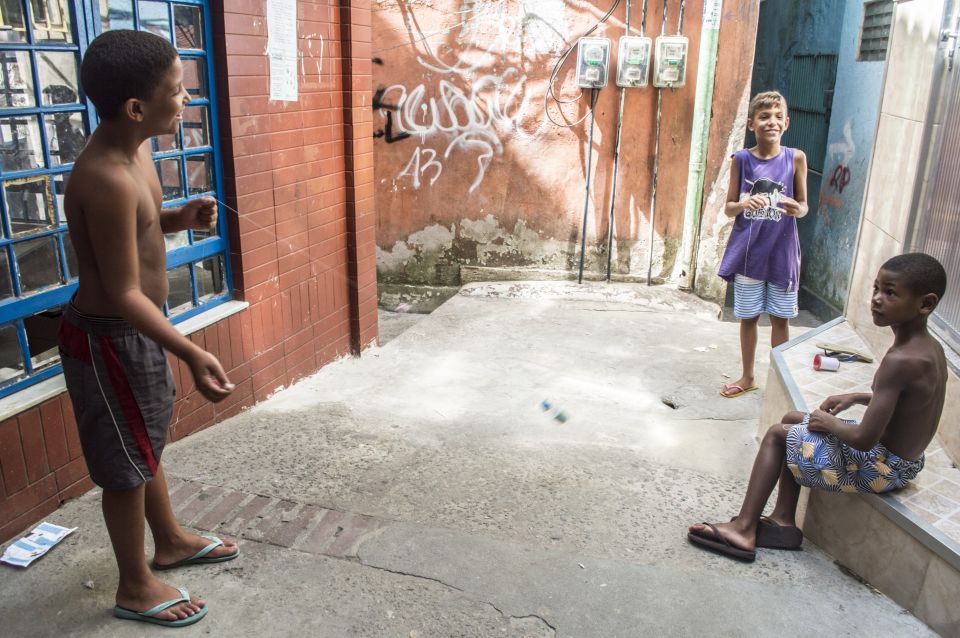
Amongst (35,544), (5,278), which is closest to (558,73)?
(5,278)

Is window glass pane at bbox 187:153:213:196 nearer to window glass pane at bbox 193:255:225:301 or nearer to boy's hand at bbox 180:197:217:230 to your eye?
window glass pane at bbox 193:255:225:301

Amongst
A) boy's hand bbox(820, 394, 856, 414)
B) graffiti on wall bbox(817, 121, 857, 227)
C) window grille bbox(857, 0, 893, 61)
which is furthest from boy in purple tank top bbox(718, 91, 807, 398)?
graffiti on wall bbox(817, 121, 857, 227)

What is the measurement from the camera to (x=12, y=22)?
289 cm

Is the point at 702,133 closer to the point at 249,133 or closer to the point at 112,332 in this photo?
the point at 249,133

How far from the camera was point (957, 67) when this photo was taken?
3766mm

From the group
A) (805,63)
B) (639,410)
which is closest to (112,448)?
(639,410)

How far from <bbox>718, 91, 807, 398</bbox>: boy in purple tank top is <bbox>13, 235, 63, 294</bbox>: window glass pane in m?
3.54

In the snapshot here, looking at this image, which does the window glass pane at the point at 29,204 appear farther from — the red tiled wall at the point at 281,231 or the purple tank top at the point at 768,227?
the purple tank top at the point at 768,227

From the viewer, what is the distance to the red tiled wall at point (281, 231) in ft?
10.4

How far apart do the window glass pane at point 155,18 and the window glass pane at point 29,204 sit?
3.01 ft

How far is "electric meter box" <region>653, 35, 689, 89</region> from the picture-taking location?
21.4ft

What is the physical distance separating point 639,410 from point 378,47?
436 cm

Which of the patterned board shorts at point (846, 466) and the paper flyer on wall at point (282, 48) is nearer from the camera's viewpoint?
the patterned board shorts at point (846, 466)

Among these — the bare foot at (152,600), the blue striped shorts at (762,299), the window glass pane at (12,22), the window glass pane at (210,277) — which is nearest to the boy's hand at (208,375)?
the bare foot at (152,600)
